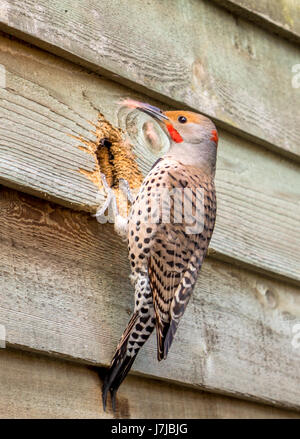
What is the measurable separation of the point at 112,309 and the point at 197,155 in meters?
0.83

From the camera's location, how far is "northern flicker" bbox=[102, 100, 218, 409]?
8.54ft

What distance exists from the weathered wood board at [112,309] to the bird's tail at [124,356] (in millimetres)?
52

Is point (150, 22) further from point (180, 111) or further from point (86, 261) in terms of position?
point (86, 261)

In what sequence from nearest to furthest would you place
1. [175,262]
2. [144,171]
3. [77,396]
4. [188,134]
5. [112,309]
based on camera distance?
[77,396] → [112,309] → [175,262] → [144,171] → [188,134]

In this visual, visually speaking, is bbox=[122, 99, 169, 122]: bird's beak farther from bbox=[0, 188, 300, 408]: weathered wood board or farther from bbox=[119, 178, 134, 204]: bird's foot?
bbox=[0, 188, 300, 408]: weathered wood board

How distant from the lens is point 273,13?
3420mm

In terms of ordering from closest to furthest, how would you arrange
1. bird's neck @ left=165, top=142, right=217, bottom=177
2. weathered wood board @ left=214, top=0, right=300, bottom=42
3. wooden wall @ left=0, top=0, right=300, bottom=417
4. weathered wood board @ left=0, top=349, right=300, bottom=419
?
1. weathered wood board @ left=0, top=349, right=300, bottom=419
2. wooden wall @ left=0, top=0, right=300, bottom=417
3. bird's neck @ left=165, top=142, right=217, bottom=177
4. weathered wood board @ left=214, top=0, right=300, bottom=42

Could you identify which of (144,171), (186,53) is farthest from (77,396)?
(186,53)

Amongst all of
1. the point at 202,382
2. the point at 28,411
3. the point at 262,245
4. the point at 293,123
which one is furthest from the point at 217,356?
the point at 293,123

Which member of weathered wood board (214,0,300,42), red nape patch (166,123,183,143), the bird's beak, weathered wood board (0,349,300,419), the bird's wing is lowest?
weathered wood board (0,349,300,419)

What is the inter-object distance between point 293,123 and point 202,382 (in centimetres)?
121

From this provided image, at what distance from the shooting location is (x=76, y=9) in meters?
2.77

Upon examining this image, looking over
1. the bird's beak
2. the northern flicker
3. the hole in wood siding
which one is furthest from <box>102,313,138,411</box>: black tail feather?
the bird's beak

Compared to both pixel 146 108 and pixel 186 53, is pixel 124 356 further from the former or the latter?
pixel 186 53
